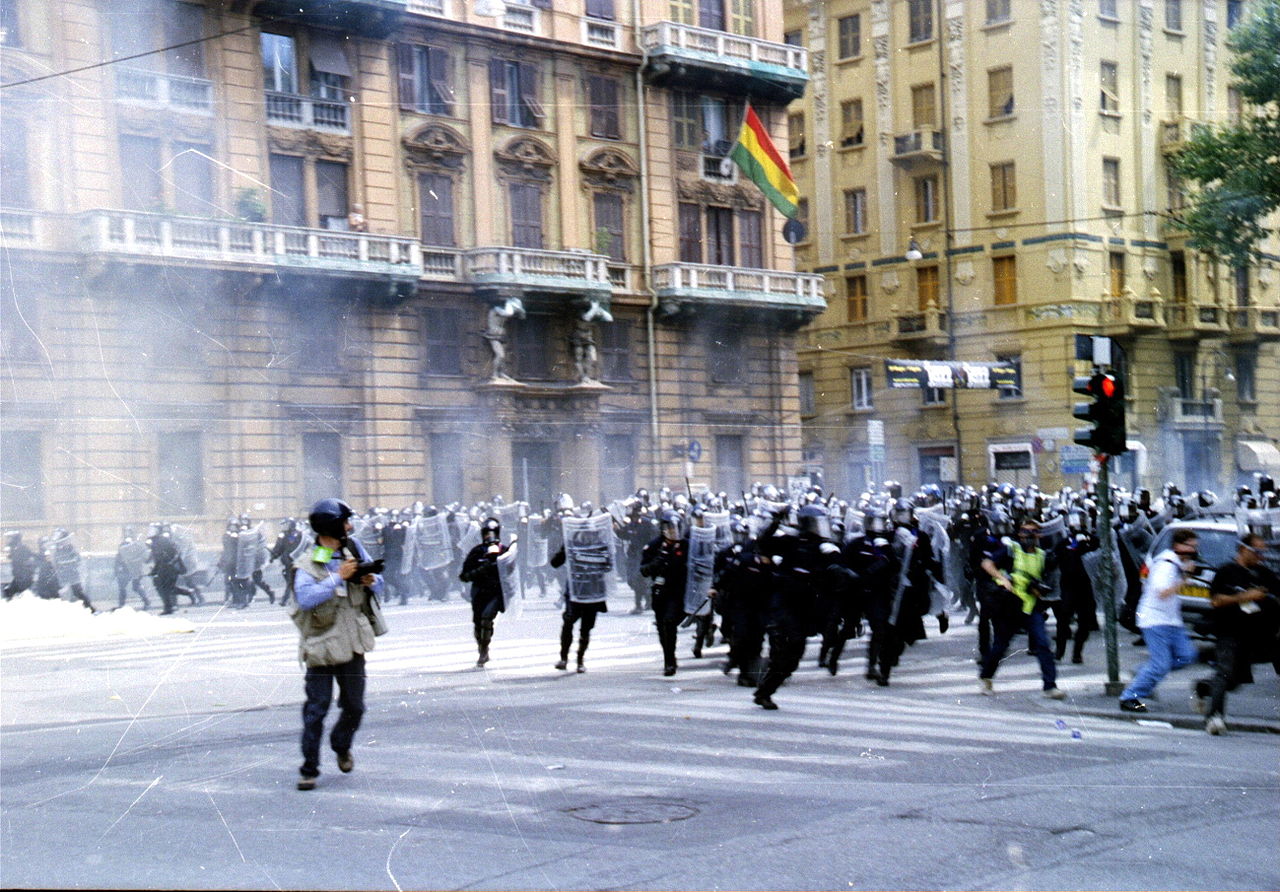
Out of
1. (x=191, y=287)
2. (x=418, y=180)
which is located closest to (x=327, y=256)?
(x=418, y=180)

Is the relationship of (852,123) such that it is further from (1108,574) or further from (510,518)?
(1108,574)

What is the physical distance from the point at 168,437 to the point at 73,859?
838cm

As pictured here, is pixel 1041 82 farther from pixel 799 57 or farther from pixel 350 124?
pixel 350 124

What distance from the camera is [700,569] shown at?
1720 cm

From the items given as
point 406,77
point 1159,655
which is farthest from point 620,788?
point 406,77

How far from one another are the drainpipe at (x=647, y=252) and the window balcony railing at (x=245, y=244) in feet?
29.3

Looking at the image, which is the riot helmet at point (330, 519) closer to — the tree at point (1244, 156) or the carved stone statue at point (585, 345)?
the carved stone statue at point (585, 345)

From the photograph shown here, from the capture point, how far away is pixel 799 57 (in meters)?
38.9

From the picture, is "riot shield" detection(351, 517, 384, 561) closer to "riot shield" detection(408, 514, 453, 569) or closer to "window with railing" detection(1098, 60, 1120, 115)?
"riot shield" detection(408, 514, 453, 569)

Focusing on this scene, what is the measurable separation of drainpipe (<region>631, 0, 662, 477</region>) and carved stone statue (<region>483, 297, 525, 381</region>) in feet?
15.7

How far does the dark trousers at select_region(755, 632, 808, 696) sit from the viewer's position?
12445mm

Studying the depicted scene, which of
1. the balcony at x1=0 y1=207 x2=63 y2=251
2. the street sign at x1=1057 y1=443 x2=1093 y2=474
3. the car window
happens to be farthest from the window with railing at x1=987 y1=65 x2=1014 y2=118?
the balcony at x1=0 y1=207 x2=63 y2=251

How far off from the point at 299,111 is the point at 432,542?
9.74 m

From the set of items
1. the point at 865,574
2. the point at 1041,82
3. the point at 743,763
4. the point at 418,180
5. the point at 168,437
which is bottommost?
the point at 743,763
